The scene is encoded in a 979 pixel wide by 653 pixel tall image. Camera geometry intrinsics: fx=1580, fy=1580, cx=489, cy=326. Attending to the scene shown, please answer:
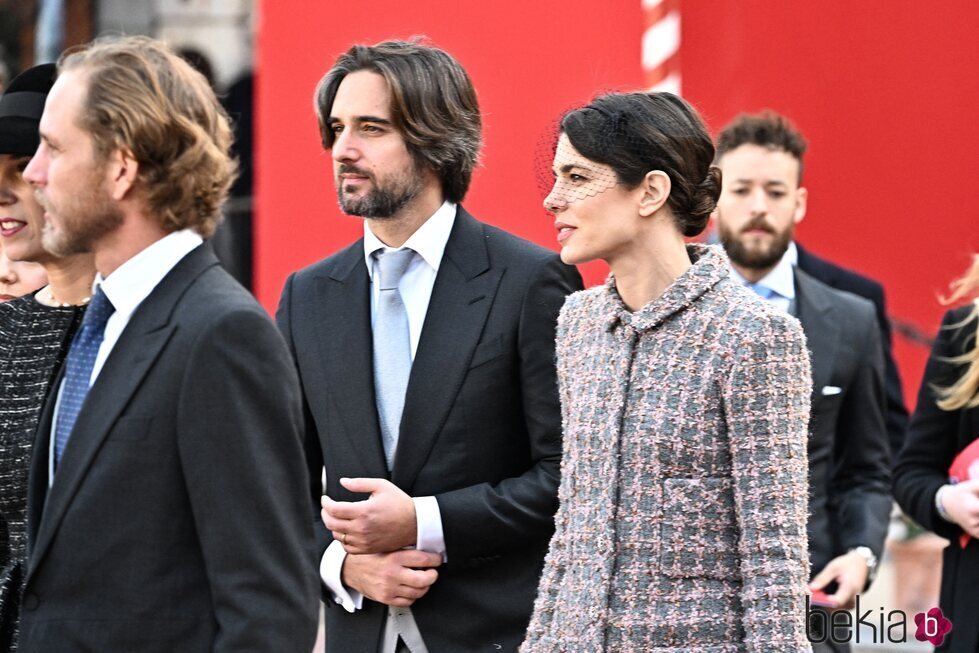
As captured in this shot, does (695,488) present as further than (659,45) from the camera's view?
No

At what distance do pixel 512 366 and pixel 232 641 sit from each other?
4.42 ft

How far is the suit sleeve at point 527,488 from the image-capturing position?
3.63 meters

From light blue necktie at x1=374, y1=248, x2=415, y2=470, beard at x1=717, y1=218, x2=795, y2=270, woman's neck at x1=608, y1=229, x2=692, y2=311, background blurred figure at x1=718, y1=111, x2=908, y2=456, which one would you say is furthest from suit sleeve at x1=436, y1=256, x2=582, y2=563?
background blurred figure at x1=718, y1=111, x2=908, y2=456

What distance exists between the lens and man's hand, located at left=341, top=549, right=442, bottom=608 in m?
3.63

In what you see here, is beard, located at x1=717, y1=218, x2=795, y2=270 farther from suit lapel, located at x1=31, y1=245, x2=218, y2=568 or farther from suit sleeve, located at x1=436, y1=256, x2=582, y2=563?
suit lapel, located at x1=31, y1=245, x2=218, y2=568

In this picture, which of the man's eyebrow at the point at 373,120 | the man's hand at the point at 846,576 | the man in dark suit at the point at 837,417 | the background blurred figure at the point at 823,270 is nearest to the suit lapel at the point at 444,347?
the man's eyebrow at the point at 373,120

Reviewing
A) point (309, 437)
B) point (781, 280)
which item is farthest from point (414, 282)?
point (781, 280)

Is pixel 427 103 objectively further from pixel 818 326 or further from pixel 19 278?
pixel 818 326

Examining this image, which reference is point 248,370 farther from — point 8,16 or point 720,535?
point 8,16

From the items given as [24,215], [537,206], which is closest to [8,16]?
[537,206]

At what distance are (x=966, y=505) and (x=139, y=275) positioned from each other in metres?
2.32

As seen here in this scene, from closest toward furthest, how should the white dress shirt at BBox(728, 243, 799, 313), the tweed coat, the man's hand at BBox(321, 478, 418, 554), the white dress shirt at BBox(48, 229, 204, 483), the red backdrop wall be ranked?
the white dress shirt at BBox(48, 229, 204, 483)
the tweed coat
the man's hand at BBox(321, 478, 418, 554)
the white dress shirt at BBox(728, 243, 799, 313)
the red backdrop wall

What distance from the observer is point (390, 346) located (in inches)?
151

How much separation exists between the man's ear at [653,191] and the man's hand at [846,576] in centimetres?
182
